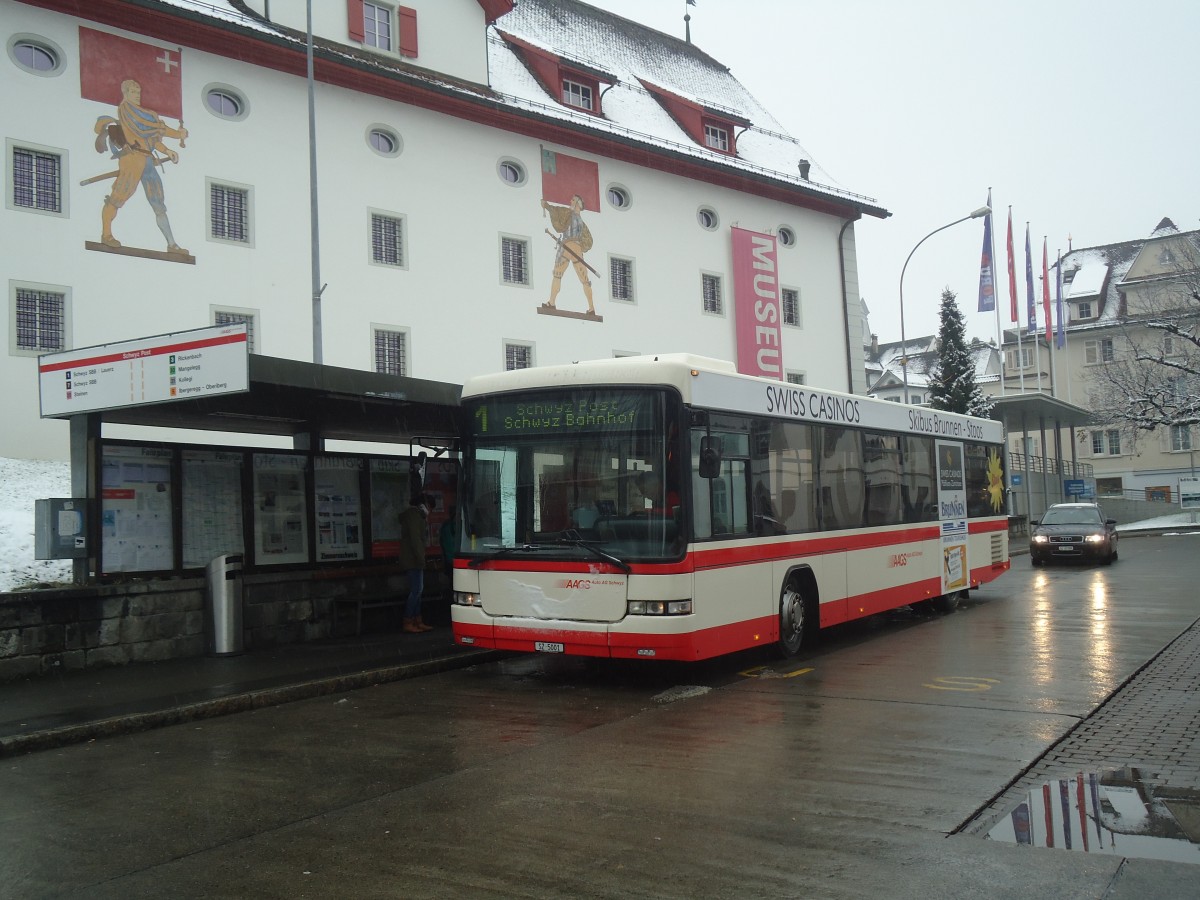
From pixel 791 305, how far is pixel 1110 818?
36262 mm

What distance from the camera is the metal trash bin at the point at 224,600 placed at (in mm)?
12617

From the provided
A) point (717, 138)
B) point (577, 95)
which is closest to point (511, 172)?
point (577, 95)

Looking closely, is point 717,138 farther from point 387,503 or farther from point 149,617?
point 149,617

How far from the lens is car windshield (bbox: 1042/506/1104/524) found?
93.0 feet

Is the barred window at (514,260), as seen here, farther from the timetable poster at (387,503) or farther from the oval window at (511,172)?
the timetable poster at (387,503)

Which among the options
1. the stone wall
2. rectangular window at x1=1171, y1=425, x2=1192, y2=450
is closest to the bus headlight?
the stone wall

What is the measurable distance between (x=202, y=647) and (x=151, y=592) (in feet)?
3.15

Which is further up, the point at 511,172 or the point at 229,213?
the point at 511,172

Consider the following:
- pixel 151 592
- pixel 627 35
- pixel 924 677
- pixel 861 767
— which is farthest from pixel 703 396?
pixel 627 35

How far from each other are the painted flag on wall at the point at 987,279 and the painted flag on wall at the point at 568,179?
2074 cm

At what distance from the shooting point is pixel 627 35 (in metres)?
43.7

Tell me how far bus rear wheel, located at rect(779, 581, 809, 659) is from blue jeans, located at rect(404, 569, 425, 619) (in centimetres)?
491

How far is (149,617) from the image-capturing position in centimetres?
1239

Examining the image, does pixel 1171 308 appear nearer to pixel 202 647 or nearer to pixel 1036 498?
pixel 1036 498
